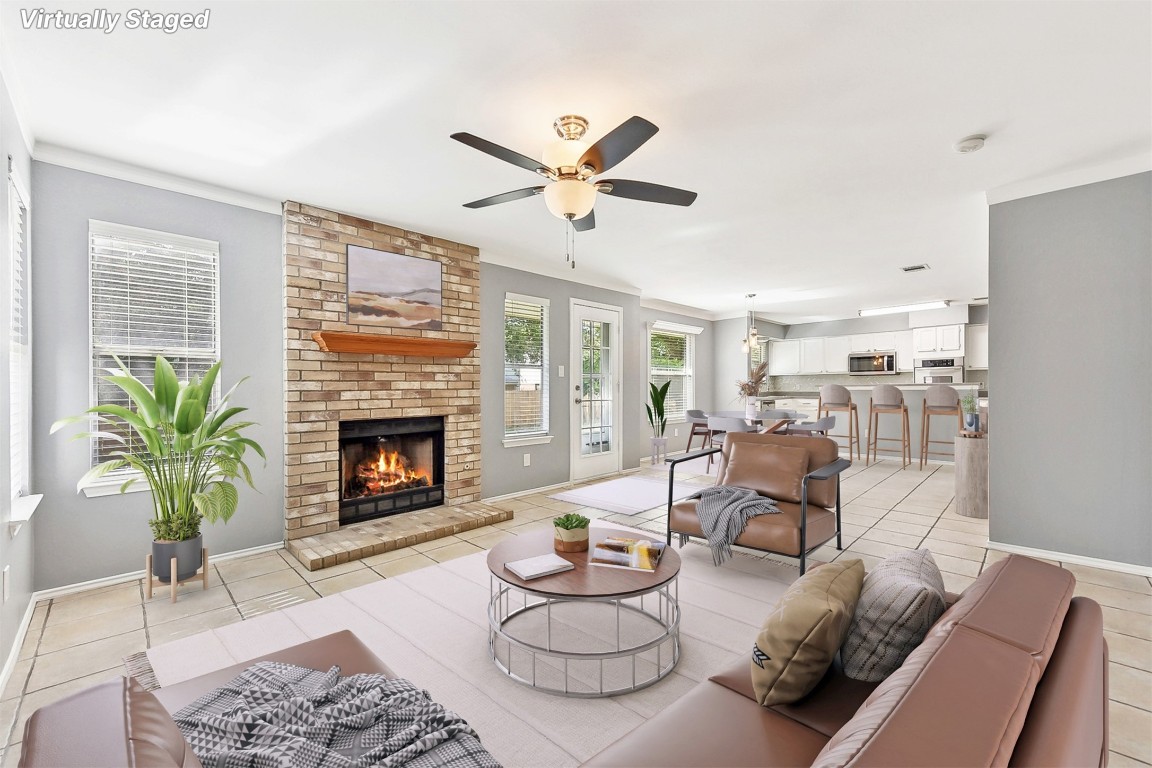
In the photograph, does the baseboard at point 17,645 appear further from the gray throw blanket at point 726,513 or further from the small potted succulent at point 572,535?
the gray throw blanket at point 726,513

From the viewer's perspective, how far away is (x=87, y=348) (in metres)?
2.88

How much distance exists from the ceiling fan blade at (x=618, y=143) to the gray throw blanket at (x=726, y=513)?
199 centimetres

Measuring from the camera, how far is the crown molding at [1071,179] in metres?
2.97

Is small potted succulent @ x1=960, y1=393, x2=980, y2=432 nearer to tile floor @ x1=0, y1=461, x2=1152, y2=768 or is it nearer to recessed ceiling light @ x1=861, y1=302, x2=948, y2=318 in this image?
tile floor @ x1=0, y1=461, x2=1152, y2=768

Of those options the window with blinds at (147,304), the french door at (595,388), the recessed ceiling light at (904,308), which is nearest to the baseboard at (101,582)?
the window with blinds at (147,304)

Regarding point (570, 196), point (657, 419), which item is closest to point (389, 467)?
point (570, 196)

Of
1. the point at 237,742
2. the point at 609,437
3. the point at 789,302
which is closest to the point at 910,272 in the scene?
the point at 789,302

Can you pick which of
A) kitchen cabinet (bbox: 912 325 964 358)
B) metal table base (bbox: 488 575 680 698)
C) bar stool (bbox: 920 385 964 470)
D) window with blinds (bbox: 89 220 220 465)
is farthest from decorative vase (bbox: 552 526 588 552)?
kitchen cabinet (bbox: 912 325 964 358)

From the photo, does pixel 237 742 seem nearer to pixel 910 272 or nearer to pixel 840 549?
pixel 840 549

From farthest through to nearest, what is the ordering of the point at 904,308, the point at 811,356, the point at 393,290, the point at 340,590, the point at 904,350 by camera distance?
1. the point at 811,356
2. the point at 904,350
3. the point at 904,308
4. the point at 393,290
5. the point at 340,590

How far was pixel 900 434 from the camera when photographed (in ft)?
25.5

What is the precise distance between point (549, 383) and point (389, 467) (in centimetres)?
188

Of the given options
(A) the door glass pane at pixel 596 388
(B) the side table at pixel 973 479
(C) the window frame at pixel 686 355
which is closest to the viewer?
(B) the side table at pixel 973 479

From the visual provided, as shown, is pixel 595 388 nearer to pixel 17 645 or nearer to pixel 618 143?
pixel 618 143
